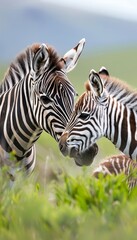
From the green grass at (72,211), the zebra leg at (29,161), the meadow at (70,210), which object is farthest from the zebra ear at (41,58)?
the green grass at (72,211)

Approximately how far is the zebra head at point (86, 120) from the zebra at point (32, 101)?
0.34 ft

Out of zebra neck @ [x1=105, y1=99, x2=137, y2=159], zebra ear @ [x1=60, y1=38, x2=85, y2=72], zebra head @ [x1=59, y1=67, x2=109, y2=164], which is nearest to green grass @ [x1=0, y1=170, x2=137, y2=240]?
zebra head @ [x1=59, y1=67, x2=109, y2=164]

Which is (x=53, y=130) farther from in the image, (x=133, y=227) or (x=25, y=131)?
(x=133, y=227)

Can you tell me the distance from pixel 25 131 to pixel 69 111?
1.14 ft

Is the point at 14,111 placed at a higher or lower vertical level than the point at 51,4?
lower

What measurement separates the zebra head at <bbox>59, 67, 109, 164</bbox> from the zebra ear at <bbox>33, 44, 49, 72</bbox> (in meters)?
0.31

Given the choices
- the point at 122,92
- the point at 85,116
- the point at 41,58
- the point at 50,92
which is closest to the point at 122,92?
the point at 122,92

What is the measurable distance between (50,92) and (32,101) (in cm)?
16

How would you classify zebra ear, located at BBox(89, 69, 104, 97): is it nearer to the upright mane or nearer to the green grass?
the upright mane

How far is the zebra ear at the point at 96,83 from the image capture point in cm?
544

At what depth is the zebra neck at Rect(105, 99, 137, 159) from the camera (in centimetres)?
555

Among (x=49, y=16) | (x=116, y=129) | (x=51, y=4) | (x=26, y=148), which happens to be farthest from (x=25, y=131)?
(x=51, y=4)

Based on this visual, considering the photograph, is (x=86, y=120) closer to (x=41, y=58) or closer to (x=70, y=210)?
(x=41, y=58)

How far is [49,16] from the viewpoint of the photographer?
839 centimetres
